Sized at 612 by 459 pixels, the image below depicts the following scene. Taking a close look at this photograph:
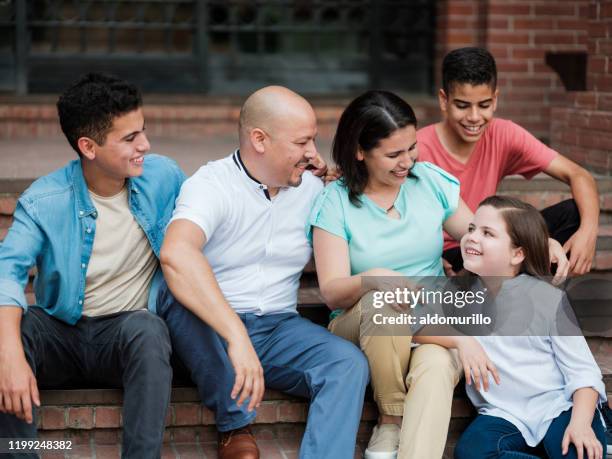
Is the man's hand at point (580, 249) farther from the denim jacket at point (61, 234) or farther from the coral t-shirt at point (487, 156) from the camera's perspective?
the denim jacket at point (61, 234)

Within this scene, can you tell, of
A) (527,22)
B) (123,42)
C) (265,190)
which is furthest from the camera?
(123,42)

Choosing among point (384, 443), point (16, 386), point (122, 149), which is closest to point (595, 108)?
point (384, 443)

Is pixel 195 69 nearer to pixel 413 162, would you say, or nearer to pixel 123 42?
pixel 123 42

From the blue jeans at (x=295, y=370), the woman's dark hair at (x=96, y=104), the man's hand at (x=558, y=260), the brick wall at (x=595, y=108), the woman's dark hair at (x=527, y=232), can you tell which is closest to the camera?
the blue jeans at (x=295, y=370)

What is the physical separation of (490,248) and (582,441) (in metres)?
0.74

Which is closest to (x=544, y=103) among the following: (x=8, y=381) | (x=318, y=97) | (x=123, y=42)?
(x=318, y=97)

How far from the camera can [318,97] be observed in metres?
8.02

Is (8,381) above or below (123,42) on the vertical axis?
below

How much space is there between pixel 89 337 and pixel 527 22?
15.2 feet

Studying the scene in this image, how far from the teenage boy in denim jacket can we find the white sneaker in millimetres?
768

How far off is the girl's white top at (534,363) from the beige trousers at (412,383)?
0.53 ft

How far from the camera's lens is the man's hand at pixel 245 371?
11.2ft

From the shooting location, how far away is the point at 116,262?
3.80 m

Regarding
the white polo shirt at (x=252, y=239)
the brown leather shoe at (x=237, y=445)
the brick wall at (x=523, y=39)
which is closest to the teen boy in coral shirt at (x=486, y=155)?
the white polo shirt at (x=252, y=239)
